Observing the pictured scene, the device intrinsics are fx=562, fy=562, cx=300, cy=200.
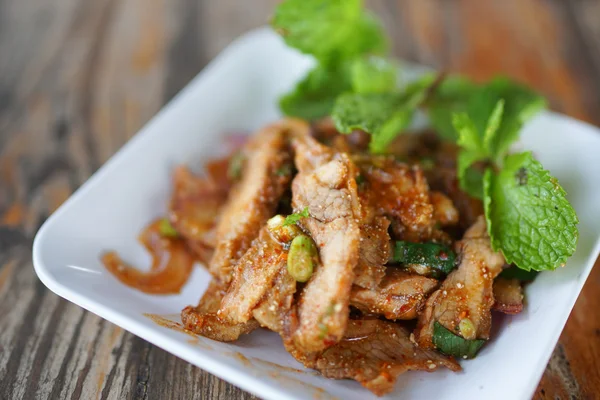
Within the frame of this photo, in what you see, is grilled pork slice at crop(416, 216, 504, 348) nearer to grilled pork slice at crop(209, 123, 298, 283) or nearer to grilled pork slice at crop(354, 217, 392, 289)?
grilled pork slice at crop(354, 217, 392, 289)

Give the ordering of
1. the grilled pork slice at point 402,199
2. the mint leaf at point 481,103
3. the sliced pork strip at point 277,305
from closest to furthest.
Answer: the sliced pork strip at point 277,305
the grilled pork slice at point 402,199
the mint leaf at point 481,103

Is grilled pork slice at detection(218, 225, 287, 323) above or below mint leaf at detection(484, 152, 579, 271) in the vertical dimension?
below

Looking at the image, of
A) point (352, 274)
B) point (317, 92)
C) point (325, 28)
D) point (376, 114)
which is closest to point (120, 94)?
point (317, 92)

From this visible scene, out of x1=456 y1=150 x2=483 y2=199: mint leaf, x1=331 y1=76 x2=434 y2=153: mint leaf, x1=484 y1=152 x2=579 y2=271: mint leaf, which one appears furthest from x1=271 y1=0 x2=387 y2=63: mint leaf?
x1=484 y1=152 x2=579 y2=271: mint leaf

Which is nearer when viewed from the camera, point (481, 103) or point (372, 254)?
point (372, 254)

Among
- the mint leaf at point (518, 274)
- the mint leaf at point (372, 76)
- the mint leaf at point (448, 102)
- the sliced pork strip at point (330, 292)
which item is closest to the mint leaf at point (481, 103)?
Answer: the mint leaf at point (448, 102)

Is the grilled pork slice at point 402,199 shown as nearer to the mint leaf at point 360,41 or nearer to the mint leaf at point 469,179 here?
the mint leaf at point 469,179

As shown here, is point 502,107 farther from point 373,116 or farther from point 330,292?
point 330,292
